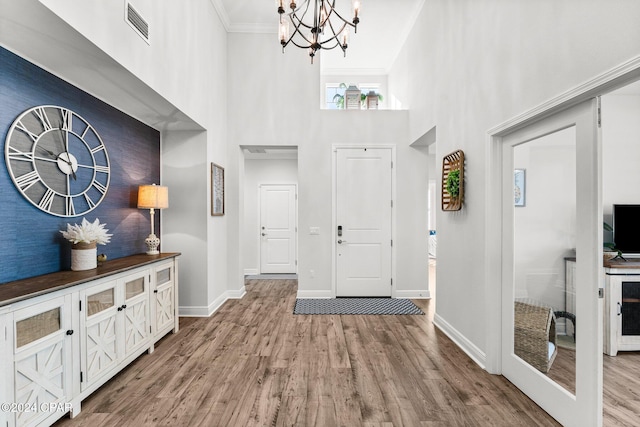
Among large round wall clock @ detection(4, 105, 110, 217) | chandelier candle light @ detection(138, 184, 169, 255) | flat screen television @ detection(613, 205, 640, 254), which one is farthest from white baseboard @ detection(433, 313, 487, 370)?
large round wall clock @ detection(4, 105, 110, 217)

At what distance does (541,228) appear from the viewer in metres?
2.05

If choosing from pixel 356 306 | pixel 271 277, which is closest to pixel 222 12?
pixel 356 306

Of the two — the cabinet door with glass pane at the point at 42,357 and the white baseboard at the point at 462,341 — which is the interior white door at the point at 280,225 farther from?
the cabinet door with glass pane at the point at 42,357

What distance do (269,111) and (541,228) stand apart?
150 inches

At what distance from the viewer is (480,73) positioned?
2547 millimetres

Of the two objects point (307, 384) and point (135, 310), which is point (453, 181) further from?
point (135, 310)

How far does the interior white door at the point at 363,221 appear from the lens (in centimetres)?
472

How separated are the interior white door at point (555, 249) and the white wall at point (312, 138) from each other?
2.30m

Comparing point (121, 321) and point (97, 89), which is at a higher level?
point (97, 89)

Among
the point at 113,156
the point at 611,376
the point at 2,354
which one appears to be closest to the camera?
→ the point at 2,354

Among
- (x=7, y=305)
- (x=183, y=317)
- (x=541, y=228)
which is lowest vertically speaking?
(x=183, y=317)

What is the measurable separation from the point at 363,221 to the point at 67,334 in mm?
3666

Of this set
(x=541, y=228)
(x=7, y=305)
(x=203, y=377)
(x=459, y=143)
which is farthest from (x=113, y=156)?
(x=541, y=228)

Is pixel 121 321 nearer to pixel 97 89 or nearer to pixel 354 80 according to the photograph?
pixel 97 89
